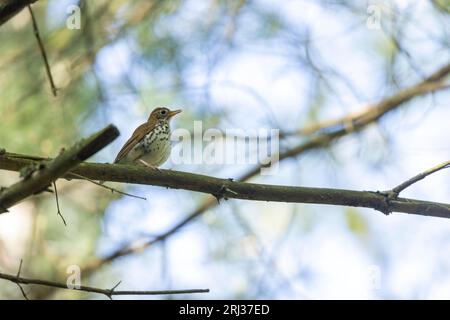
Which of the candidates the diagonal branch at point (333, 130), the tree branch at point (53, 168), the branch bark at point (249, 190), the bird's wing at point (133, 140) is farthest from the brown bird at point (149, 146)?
the tree branch at point (53, 168)

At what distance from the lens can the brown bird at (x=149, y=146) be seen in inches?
154

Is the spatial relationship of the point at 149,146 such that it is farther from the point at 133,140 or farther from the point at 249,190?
the point at 249,190

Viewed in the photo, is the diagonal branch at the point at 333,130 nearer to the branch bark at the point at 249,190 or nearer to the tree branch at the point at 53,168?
the branch bark at the point at 249,190

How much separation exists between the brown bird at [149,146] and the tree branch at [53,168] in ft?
7.11

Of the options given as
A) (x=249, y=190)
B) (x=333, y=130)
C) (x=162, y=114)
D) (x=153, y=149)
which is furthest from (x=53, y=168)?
(x=333, y=130)

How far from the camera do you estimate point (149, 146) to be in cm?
393

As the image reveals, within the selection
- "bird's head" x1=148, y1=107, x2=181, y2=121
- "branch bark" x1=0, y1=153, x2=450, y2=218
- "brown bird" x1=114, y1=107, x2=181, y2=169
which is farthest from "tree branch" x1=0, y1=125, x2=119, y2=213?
"bird's head" x1=148, y1=107, x2=181, y2=121

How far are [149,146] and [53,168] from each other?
230 cm

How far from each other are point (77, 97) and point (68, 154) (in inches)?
123

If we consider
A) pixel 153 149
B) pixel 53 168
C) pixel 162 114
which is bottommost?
pixel 53 168

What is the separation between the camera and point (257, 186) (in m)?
2.52
